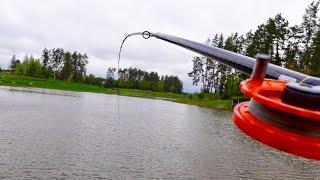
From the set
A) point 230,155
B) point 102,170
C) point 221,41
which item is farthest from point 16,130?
point 221,41

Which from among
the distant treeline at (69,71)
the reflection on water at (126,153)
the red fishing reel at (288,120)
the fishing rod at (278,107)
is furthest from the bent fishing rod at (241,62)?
the distant treeline at (69,71)

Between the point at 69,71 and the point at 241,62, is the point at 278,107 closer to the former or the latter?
the point at 241,62

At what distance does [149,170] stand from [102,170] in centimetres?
276

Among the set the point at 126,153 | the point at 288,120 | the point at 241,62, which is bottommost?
the point at 126,153

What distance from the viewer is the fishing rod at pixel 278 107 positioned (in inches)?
73.3

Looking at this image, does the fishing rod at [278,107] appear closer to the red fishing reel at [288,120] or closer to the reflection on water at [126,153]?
the red fishing reel at [288,120]

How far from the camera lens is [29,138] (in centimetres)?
3078

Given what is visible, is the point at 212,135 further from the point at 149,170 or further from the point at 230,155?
the point at 149,170

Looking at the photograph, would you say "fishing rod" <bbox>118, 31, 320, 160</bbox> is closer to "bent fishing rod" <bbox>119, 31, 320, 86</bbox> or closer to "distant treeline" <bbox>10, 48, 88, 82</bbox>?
"bent fishing rod" <bbox>119, 31, 320, 86</bbox>

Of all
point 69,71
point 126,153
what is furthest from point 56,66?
point 126,153

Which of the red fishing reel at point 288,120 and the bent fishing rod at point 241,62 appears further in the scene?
the bent fishing rod at point 241,62

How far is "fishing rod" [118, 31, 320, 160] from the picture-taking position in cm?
186

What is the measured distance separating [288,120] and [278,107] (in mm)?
96

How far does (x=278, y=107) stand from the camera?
1.90m
